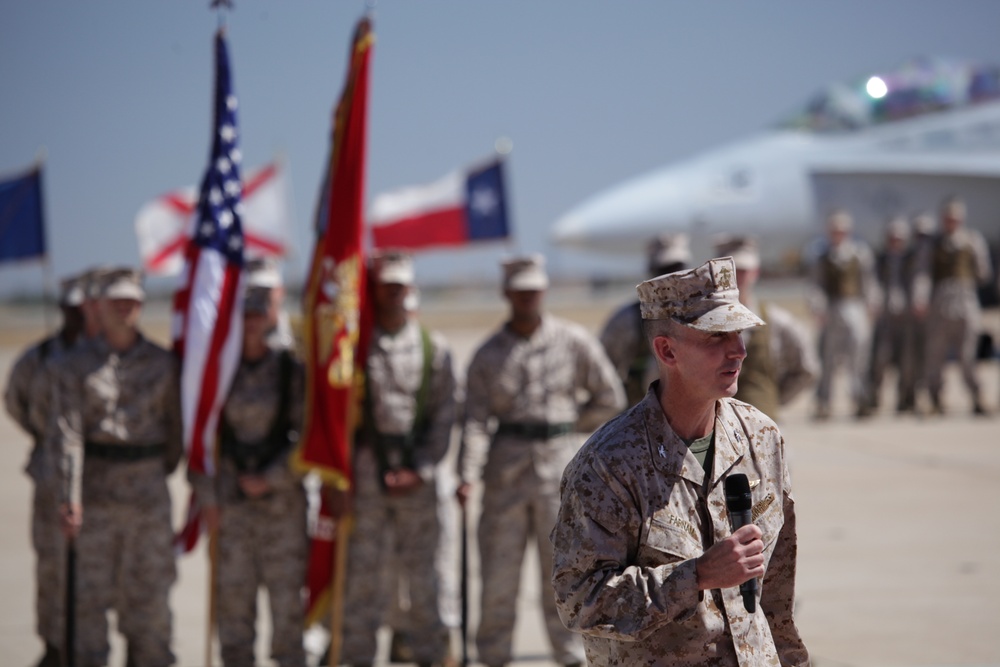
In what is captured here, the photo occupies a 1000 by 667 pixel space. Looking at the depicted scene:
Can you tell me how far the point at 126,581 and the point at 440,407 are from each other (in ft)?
5.61

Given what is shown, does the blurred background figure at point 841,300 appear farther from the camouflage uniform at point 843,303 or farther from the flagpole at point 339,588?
the flagpole at point 339,588

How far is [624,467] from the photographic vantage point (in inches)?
118

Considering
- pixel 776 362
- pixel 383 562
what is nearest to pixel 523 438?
pixel 383 562

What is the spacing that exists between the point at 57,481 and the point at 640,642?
3.66 m

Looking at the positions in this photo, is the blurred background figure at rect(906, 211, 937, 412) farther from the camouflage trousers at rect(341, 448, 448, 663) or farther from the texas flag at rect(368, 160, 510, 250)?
the camouflage trousers at rect(341, 448, 448, 663)

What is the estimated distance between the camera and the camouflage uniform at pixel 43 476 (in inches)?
244

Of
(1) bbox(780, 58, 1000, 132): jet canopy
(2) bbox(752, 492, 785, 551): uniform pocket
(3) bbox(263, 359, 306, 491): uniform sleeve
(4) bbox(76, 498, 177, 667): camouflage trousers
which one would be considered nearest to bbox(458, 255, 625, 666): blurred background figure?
(3) bbox(263, 359, 306, 491): uniform sleeve

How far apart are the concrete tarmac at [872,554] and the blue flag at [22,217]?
2130mm

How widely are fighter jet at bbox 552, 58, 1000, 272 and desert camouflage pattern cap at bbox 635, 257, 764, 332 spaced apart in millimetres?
15951

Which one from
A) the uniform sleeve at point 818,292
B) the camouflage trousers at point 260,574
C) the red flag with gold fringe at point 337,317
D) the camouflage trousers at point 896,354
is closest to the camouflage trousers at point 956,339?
the camouflage trousers at point 896,354

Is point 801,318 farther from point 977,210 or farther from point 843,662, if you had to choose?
point 843,662

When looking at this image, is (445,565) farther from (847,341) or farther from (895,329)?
(895,329)

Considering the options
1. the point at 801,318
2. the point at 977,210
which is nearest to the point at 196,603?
the point at 977,210

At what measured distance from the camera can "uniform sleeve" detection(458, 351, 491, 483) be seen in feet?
21.2
